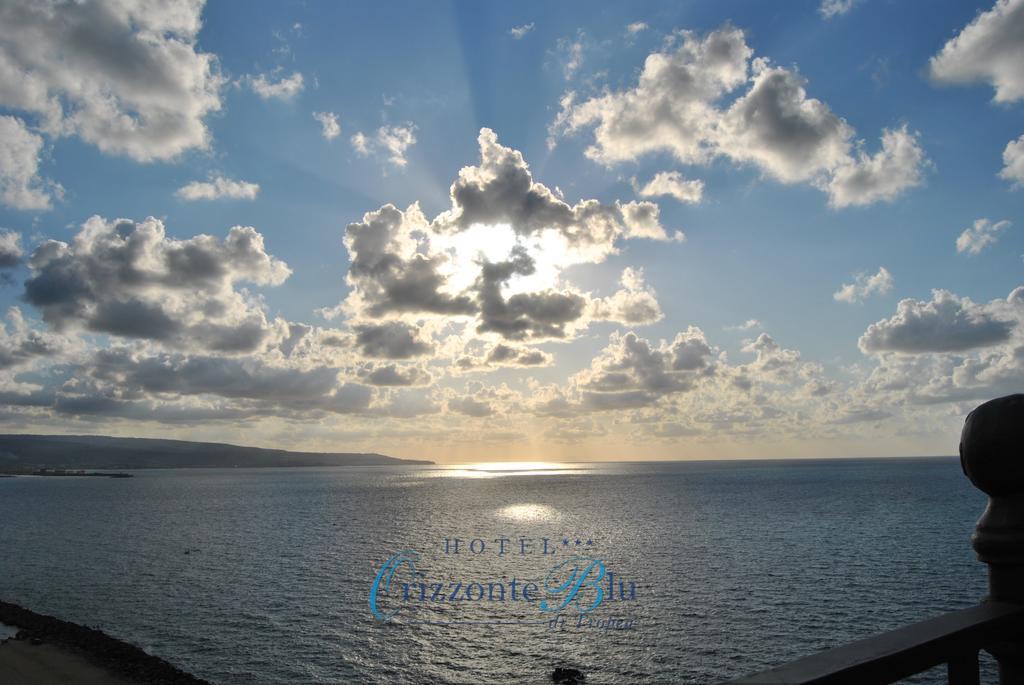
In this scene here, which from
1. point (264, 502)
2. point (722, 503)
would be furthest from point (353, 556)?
point (264, 502)

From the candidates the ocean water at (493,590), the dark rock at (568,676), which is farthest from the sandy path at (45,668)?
the dark rock at (568,676)

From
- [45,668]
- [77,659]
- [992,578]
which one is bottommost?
[45,668]

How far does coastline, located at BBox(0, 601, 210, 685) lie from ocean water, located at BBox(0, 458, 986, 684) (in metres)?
1.59

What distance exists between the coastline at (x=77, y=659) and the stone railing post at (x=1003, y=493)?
110 feet

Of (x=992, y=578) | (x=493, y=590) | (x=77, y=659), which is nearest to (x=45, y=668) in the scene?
(x=77, y=659)

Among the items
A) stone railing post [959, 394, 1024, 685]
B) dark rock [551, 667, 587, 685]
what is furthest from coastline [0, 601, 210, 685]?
stone railing post [959, 394, 1024, 685]

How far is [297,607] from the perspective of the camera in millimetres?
44125

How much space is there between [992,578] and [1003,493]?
49 centimetres

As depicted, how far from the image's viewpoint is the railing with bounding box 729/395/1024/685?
2.97 metres

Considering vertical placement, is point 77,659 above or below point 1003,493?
below

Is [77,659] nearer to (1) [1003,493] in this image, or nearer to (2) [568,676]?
(2) [568,676]

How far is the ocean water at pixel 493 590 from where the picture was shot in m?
32.8

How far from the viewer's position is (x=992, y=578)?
12.1 ft

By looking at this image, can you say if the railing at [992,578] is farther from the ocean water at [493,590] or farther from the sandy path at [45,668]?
the sandy path at [45,668]
